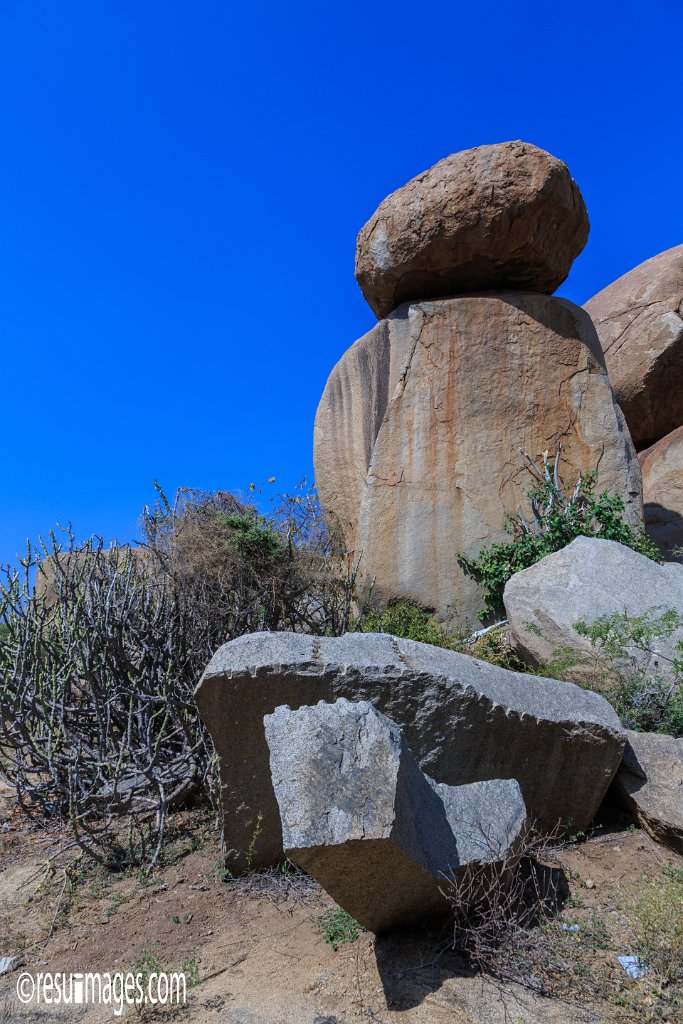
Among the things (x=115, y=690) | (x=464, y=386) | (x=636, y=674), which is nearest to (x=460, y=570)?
(x=464, y=386)

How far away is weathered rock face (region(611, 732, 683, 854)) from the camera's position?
363 centimetres

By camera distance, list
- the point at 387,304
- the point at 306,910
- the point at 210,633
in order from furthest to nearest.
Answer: the point at 387,304 → the point at 210,633 → the point at 306,910

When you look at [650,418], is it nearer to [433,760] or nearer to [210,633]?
[210,633]

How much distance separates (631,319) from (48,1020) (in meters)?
11.2

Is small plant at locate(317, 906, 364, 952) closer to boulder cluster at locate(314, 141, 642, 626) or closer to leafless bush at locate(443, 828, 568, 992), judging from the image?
leafless bush at locate(443, 828, 568, 992)

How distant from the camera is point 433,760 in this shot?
3514 mm

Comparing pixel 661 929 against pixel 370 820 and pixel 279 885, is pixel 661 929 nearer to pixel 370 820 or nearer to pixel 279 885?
pixel 370 820

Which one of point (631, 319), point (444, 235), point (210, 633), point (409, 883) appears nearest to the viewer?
point (409, 883)

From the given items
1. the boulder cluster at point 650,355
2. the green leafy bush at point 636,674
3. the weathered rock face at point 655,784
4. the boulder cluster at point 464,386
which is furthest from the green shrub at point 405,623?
the boulder cluster at point 650,355

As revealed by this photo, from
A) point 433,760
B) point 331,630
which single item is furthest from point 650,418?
point 433,760

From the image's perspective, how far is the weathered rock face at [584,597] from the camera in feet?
→ 15.9

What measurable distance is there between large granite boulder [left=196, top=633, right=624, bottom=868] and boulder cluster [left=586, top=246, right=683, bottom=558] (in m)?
7.42

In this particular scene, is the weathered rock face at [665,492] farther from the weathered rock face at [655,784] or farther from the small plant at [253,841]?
the small plant at [253,841]

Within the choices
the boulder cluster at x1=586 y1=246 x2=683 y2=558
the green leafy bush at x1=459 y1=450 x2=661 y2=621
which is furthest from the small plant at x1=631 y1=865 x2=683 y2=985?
the boulder cluster at x1=586 y1=246 x2=683 y2=558
